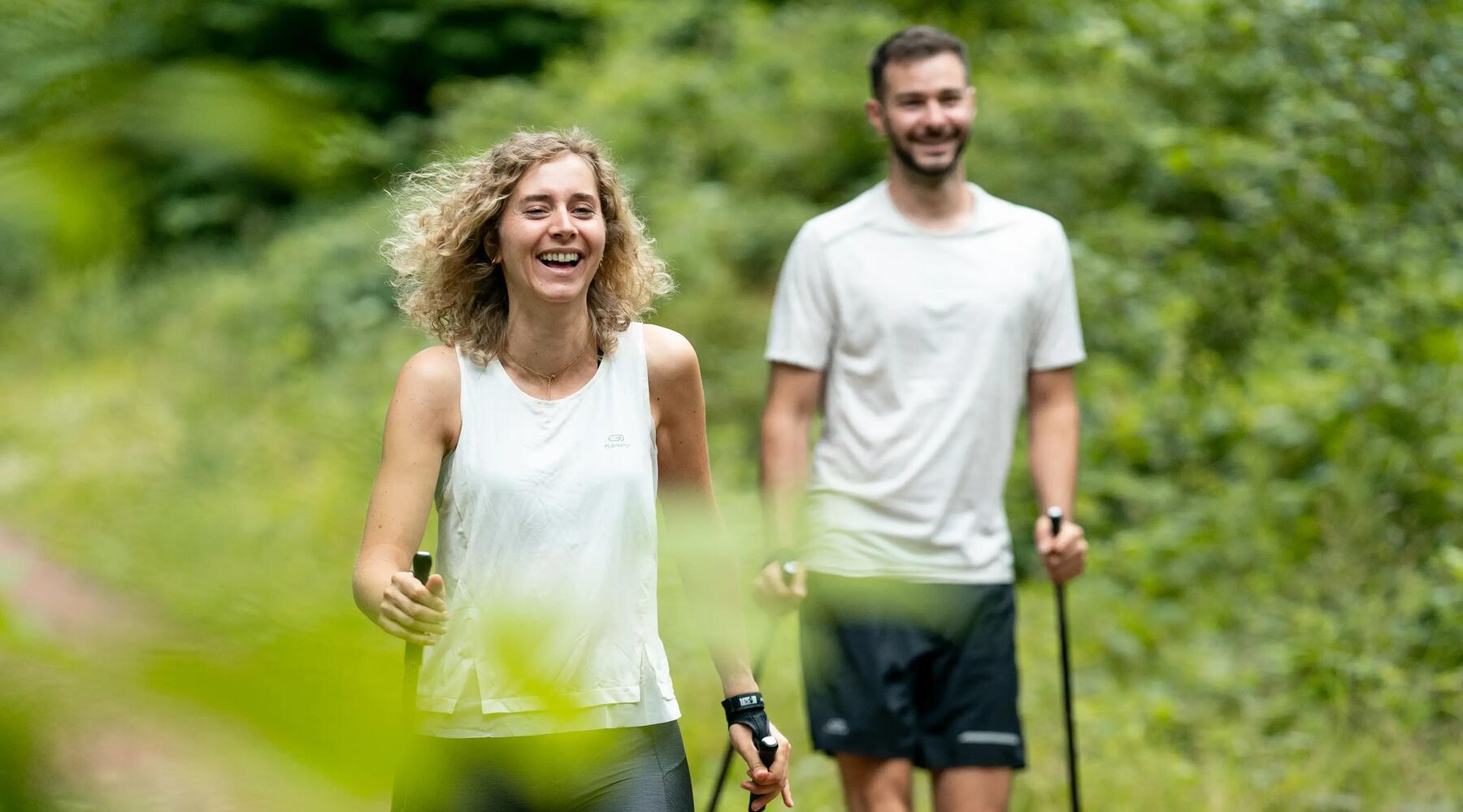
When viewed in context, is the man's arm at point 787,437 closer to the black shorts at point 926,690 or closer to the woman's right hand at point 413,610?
the black shorts at point 926,690

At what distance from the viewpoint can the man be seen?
4125 millimetres

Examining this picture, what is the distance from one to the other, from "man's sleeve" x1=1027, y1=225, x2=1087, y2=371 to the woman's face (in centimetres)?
160

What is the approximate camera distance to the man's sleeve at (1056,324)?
13.9 feet

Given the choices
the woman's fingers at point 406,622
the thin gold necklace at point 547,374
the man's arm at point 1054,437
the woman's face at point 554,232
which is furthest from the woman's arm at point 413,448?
the man's arm at point 1054,437

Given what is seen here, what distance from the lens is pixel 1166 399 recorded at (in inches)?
337

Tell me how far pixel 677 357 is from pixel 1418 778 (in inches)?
145

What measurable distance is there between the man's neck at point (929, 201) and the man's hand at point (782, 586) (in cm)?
96

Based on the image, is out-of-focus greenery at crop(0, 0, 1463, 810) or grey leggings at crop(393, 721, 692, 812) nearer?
out-of-focus greenery at crop(0, 0, 1463, 810)

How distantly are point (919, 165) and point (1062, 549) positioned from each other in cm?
100

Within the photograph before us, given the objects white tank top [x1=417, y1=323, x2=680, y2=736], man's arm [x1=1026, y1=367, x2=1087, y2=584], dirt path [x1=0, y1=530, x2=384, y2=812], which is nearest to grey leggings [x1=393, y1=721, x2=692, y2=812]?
dirt path [x1=0, y1=530, x2=384, y2=812]

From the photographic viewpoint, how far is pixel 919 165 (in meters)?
4.17

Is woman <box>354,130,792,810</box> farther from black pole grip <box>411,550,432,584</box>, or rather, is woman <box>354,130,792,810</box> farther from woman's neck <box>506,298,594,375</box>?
black pole grip <box>411,550,432,584</box>

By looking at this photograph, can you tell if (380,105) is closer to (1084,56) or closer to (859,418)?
(859,418)

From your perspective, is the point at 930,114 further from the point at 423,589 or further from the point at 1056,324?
the point at 423,589
